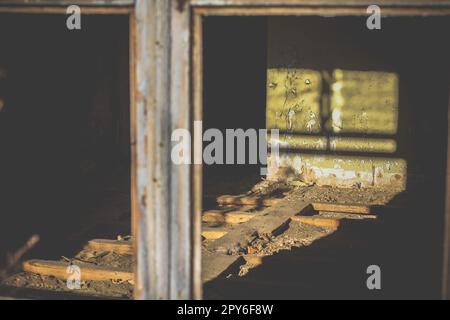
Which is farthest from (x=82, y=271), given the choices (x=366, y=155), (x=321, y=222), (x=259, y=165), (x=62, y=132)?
(x=366, y=155)

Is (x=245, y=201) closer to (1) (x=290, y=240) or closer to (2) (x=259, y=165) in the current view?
(1) (x=290, y=240)

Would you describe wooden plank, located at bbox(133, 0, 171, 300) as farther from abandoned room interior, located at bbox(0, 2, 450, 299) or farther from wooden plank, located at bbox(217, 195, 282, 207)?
wooden plank, located at bbox(217, 195, 282, 207)

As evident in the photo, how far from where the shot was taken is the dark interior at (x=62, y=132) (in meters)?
5.05

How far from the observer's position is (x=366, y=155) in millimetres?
9258

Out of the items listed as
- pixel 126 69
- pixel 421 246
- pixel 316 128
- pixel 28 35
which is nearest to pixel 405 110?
pixel 316 128

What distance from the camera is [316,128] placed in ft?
30.9

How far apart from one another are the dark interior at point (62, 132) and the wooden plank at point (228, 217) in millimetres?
844

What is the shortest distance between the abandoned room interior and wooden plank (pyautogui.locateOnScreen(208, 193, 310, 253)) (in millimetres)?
24

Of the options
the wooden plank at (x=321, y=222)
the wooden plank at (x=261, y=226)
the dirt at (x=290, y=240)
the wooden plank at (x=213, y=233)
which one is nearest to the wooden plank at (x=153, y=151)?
the dirt at (x=290, y=240)

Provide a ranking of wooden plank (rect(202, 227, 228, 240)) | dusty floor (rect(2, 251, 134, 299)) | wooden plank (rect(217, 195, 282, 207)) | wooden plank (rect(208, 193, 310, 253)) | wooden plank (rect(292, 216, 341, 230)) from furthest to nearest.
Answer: wooden plank (rect(217, 195, 282, 207)) → wooden plank (rect(292, 216, 341, 230)) → wooden plank (rect(202, 227, 228, 240)) → wooden plank (rect(208, 193, 310, 253)) → dusty floor (rect(2, 251, 134, 299))

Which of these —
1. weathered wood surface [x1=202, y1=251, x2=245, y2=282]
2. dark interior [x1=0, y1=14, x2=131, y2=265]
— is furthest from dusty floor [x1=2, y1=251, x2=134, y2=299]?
weathered wood surface [x1=202, y1=251, x2=245, y2=282]

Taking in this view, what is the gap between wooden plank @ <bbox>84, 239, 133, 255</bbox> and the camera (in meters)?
6.28
